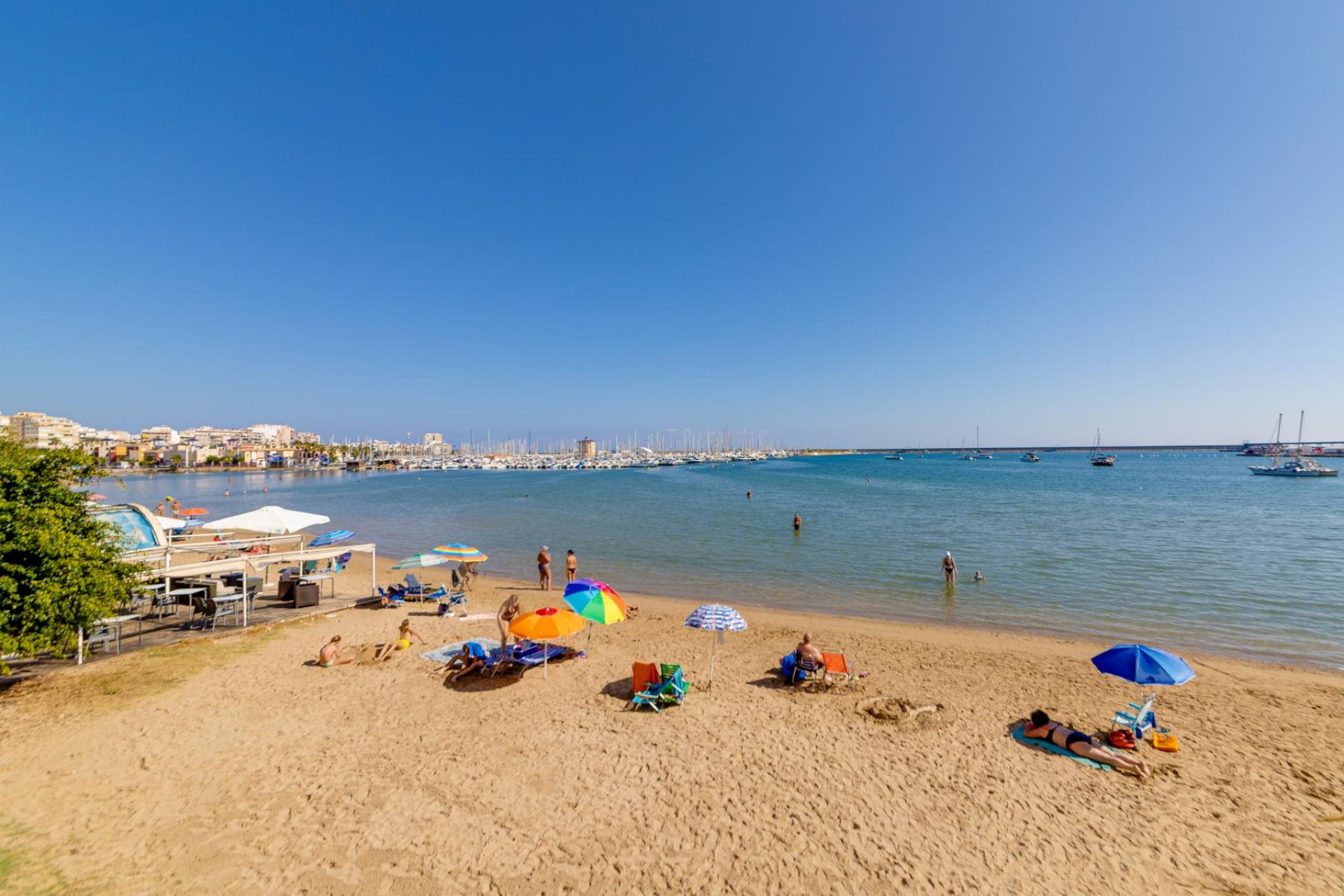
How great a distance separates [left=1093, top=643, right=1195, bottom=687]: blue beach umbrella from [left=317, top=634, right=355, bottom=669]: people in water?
479 inches

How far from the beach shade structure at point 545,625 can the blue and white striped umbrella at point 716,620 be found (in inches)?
75.4

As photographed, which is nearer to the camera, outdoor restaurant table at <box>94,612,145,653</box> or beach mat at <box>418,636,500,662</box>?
outdoor restaurant table at <box>94,612,145,653</box>

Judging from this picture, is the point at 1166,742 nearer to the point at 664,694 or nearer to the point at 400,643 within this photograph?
the point at 664,694

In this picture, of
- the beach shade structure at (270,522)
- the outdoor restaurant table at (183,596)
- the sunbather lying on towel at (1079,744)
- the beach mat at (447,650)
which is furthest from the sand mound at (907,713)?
the beach shade structure at (270,522)

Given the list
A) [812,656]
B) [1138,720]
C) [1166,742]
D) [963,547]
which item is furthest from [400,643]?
[963,547]

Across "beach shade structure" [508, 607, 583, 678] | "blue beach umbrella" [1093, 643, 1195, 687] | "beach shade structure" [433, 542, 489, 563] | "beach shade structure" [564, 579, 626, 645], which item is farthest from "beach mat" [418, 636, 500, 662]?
"blue beach umbrella" [1093, 643, 1195, 687]

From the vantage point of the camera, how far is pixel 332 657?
9.20m

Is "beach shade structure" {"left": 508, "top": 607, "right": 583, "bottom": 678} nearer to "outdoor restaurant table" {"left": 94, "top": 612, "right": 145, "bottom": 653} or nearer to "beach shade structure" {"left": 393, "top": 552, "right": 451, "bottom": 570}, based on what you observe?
"outdoor restaurant table" {"left": 94, "top": 612, "right": 145, "bottom": 653}

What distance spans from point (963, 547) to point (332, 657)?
24.9 meters

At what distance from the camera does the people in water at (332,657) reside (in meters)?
9.16

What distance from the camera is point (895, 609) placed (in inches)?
595

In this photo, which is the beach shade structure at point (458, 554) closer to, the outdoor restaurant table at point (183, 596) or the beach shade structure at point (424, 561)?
the beach shade structure at point (424, 561)

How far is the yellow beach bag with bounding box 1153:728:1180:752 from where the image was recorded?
278 inches

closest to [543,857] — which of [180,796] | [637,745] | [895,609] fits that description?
[637,745]
